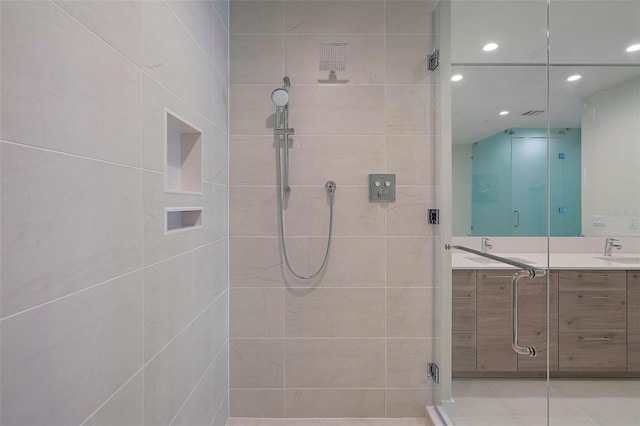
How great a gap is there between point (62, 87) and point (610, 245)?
1496mm

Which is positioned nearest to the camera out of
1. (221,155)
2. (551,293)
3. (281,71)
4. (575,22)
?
(575,22)

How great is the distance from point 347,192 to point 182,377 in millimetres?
1268

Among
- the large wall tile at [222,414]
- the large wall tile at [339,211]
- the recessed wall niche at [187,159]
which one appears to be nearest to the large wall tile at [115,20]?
the recessed wall niche at [187,159]

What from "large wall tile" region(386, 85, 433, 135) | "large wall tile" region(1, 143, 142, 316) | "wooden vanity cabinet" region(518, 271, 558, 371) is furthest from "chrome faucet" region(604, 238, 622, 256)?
"large wall tile" region(1, 143, 142, 316)

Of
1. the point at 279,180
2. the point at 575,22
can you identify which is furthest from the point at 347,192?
the point at 575,22

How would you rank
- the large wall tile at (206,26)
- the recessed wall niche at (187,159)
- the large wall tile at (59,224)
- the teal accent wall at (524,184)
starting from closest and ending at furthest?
the large wall tile at (59,224), the teal accent wall at (524,184), the large wall tile at (206,26), the recessed wall niche at (187,159)

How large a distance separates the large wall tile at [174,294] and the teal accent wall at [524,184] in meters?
1.38

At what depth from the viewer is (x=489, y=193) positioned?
1604mm

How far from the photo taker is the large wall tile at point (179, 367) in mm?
1136

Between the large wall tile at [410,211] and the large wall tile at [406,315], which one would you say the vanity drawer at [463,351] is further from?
the large wall tile at [410,211]

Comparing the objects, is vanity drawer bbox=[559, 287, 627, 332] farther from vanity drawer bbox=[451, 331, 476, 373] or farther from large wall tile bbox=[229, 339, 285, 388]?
large wall tile bbox=[229, 339, 285, 388]

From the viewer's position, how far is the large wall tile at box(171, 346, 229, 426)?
56.6 inches

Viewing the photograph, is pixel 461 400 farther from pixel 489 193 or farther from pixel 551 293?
pixel 489 193

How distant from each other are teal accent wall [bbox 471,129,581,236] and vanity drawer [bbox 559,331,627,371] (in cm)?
34
